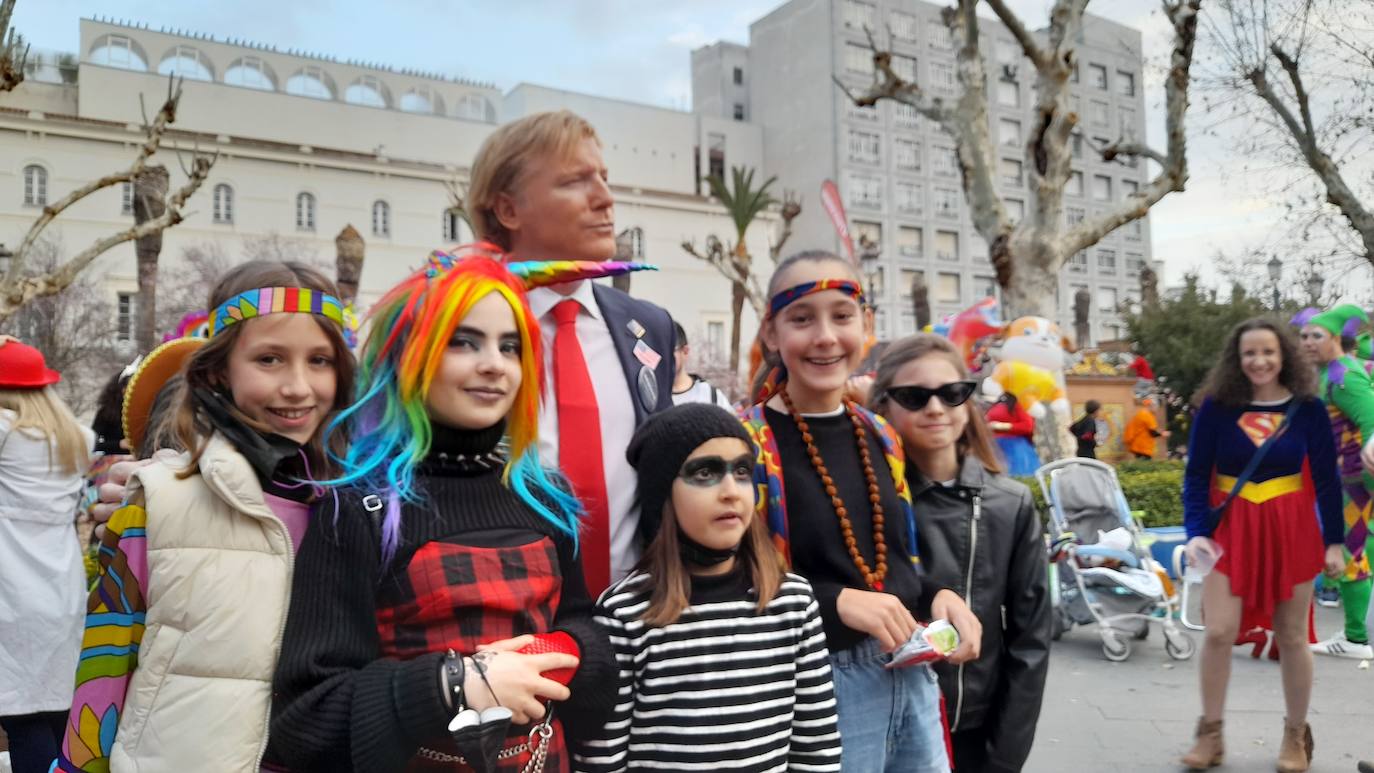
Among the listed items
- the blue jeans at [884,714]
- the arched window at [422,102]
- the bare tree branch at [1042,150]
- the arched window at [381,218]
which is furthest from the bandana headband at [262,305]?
the arched window at [422,102]

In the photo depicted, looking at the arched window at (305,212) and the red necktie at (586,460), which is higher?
the arched window at (305,212)

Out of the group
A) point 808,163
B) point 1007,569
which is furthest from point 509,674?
point 808,163

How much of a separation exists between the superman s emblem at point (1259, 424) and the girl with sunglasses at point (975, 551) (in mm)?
2331

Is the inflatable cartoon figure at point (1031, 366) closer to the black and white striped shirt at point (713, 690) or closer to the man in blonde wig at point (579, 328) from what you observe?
the man in blonde wig at point (579, 328)

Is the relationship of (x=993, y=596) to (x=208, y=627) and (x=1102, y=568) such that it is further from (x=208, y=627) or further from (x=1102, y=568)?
(x=1102, y=568)

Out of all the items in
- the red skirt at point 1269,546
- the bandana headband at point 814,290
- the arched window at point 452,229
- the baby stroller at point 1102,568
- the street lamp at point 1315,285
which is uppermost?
the arched window at point 452,229

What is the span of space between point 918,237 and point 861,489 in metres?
60.7

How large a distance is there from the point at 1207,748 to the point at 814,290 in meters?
3.68

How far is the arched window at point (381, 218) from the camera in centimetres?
4522

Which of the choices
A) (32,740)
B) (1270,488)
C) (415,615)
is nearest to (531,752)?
(415,615)

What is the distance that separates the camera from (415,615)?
1.89 metres

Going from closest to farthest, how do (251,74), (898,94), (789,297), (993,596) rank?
(789,297), (993,596), (898,94), (251,74)

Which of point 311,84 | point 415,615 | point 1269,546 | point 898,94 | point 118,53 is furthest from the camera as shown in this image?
point 311,84

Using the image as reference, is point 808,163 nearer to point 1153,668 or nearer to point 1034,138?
point 1034,138
